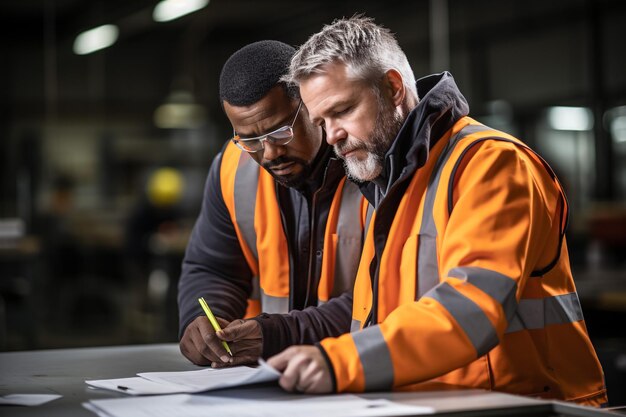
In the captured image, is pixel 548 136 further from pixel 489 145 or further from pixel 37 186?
pixel 489 145

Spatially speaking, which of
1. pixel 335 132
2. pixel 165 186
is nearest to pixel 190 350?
pixel 335 132

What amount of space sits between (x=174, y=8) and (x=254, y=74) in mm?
4911

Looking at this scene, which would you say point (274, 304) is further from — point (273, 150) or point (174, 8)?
point (174, 8)

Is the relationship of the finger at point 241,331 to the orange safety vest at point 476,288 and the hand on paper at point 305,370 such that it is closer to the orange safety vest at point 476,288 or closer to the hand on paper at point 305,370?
the orange safety vest at point 476,288

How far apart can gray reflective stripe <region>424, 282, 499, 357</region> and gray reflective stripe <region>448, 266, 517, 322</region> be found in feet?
0.11

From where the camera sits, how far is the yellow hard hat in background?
22.5ft

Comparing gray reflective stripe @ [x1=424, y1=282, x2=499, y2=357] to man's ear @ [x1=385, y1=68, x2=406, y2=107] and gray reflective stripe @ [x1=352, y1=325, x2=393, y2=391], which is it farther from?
man's ear @ [x1=385, y1=68, x2=406, y2=107]

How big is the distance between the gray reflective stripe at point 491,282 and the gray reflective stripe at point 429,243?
14 cm

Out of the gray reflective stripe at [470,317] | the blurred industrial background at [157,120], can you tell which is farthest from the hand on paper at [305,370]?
the blurred industrial background at [157,120]

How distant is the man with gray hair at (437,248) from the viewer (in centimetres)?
157

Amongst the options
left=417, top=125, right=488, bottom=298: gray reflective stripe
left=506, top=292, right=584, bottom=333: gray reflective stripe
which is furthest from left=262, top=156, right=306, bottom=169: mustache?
left=506, top=292, right=584, bottom=333: gray reflective stripe

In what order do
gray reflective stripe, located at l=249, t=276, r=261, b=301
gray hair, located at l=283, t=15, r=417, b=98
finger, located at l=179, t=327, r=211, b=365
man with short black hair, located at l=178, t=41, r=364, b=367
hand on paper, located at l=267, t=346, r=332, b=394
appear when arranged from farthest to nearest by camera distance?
gray reflective stripe, located at l=249, t=276, r=261, b=301 < man with short black hair, located at l=178, t=41, r=364, b=367 < finger, located at l=179, t=327, r=211, b=365 < gray hair, located at l=283, t=15, r=417, b=98 < hand on paper, located at l=267, t=346, r=332, b=394

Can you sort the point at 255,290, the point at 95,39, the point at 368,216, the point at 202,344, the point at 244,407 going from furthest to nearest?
the point at 95,39
the point at 255,290
the point at 368,216
the point at 202,344
the point at 244,407

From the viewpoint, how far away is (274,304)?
2.40 meters
